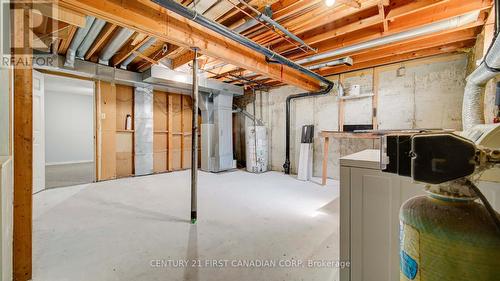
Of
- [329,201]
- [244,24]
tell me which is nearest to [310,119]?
[329,201]

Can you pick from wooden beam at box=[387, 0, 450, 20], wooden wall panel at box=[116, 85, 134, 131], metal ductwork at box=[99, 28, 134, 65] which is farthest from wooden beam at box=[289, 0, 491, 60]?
wooden wall panel at box=[116, 85, 134, 131]

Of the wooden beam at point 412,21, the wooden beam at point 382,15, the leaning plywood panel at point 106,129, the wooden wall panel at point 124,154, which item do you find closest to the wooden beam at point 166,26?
the wooden beam at point 412,21

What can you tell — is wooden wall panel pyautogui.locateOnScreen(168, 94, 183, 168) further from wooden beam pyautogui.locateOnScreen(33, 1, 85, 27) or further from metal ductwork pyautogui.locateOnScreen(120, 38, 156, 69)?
wooden beam pyautogui.locateOnScreen(33, 1, 85, 27)

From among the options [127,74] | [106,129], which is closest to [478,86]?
[127,74]

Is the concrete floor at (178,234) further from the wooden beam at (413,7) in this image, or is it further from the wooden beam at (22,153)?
the wooden beam at (413,7)

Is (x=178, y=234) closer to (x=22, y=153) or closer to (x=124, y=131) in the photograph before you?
(x=22, y=153)

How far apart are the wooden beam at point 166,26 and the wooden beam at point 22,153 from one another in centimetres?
53

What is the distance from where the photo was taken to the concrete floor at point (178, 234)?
150 cm

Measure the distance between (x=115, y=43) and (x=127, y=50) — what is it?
448mm

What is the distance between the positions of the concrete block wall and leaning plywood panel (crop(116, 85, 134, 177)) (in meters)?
3.84

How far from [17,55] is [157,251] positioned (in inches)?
68.3

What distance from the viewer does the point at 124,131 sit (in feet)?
15.7

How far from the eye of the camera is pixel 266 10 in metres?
2.18

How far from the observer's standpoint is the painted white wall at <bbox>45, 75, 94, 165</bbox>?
637 centimetres
